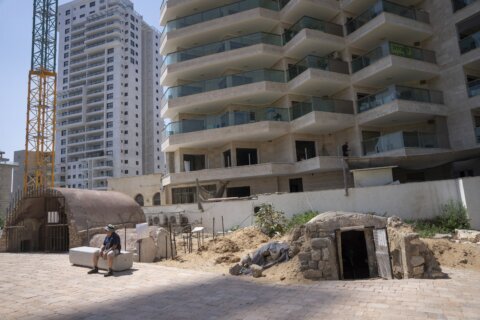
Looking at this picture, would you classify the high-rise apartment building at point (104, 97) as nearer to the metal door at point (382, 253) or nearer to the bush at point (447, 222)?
the bush at point (447, 222)

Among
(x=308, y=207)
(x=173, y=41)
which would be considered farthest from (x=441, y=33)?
(x=173, y=41)

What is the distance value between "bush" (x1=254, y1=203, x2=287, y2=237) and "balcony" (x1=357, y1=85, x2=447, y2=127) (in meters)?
12.3

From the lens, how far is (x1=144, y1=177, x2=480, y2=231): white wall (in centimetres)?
1301

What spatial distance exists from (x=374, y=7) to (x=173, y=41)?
17.7 metres

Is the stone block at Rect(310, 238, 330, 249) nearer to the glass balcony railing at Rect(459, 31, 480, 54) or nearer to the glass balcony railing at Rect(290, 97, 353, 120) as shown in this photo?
the glass balcony railing at Rect(290, 97, 353, 120)

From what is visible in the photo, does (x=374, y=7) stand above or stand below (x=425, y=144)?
above

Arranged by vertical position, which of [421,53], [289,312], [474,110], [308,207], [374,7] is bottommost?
[289,312]

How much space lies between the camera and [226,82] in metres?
27.6

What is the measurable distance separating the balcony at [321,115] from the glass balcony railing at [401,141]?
2.80 meters

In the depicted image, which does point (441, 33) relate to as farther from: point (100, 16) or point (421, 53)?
point (100, 16)

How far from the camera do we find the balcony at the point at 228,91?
26.9 meters

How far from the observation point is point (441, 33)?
24.4 metres

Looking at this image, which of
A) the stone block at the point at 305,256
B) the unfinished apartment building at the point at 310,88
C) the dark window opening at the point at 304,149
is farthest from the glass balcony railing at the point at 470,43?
the stone block at the point at 305,256

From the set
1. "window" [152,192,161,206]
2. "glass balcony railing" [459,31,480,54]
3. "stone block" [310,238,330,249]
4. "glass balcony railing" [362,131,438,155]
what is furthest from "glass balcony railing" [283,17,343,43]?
"window" [152,192,161,206]
